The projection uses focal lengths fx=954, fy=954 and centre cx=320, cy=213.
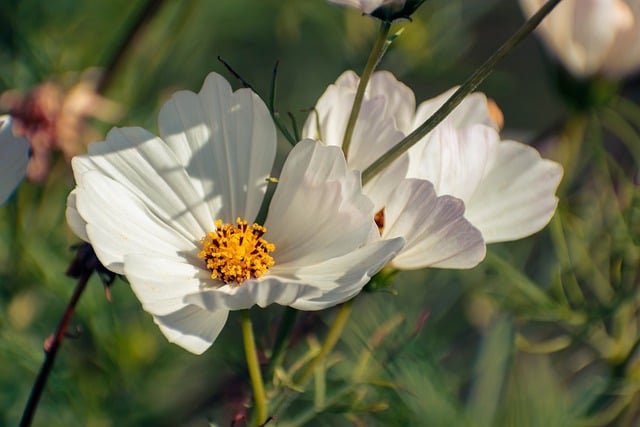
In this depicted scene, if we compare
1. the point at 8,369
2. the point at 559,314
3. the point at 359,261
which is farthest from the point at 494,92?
the point at 359,261

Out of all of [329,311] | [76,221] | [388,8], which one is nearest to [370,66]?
[388,8]

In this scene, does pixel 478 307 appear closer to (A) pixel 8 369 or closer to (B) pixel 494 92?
(B) pixel 494 92

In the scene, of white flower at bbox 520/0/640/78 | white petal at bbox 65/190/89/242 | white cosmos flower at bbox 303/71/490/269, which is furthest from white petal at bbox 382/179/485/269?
white flower at bbox 520/0/640/78

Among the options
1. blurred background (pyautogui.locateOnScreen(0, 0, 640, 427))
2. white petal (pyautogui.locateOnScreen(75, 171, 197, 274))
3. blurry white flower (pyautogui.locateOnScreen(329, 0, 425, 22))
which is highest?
blurry white flower (pyautogui.locateOnScreen(329, 0, 425, 22))

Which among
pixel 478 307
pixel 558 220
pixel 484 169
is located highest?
pixel 484 169

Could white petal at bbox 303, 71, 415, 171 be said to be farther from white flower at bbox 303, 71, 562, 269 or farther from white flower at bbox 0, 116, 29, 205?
white flower at bbox 0, 116, 29, 205

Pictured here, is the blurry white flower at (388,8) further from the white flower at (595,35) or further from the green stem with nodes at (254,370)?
the white flower at (595,35)

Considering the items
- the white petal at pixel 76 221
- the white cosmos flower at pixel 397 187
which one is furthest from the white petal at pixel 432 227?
the white petal at pixel 76 221
